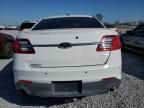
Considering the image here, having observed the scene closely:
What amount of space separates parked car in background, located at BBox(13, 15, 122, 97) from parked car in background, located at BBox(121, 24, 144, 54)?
4.64 meters

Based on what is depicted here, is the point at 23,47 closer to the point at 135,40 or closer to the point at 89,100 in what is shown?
the point at 89,100

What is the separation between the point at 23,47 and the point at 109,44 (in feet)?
4.12

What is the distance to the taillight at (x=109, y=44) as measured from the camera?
3.49 m

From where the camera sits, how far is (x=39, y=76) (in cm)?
348

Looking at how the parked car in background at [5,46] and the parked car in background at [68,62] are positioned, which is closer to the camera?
the parked car in background at [68,62]

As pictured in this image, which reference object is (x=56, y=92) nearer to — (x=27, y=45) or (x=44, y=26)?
(x=27, y=45)

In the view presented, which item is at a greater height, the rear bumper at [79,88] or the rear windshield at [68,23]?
the rear windshield at [68,23]

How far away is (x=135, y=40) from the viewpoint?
8602 millimetres

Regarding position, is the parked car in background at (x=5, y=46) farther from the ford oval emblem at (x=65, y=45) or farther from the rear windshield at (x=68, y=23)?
the ford oval emblem at (x=65, y=45)

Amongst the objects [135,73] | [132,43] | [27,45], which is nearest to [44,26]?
[27,45]

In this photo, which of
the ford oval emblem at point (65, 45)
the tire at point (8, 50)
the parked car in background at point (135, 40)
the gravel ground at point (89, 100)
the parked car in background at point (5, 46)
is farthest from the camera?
the tire at point (8, 50)

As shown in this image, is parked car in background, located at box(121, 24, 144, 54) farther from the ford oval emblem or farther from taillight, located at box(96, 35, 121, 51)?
the ford oval emblem

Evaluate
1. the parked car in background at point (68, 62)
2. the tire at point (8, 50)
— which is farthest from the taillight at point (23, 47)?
the tire at point (8, 50)

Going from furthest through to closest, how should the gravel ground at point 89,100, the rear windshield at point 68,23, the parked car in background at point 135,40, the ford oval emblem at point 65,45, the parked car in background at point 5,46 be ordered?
the parked car in background at point 5,46, the parked car in background at point 135,40, the rear windshield at point 68,23, the gravel ground at point 89,100, the ford oval emblem at point 65,45
